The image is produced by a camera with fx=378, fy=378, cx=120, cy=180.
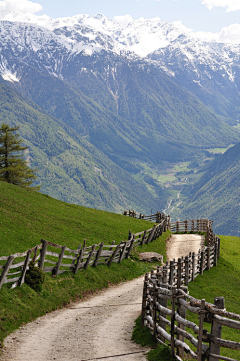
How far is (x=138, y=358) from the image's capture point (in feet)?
46.1

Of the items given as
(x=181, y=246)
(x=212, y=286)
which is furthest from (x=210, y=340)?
(x=181, y=246)

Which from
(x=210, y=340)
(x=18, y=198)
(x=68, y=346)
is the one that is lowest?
(x=68, y=346)

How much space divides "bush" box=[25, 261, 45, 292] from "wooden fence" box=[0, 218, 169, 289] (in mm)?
457

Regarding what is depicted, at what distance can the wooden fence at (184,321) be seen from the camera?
434 inches

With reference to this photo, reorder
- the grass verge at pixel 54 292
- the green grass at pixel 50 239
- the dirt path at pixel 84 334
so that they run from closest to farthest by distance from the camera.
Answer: the dirt path at pixel 84 334 → the grass verge at pixel 54 292 → the green grass at pixel 50 239

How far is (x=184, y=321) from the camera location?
12.9m

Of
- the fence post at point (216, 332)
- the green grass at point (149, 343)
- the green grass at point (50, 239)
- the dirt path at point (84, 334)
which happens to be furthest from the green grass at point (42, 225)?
the fence post at point (216, 332)

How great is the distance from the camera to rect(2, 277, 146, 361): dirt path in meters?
14.9

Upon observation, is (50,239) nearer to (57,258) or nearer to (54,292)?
(57,258)

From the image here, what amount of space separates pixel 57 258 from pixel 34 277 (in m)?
7.53

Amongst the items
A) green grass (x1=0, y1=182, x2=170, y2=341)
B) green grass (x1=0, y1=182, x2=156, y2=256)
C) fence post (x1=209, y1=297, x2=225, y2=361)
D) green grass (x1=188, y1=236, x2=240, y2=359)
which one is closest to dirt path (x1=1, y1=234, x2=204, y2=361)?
green grass (x1=0, y1=182, x2=170, y2=341)

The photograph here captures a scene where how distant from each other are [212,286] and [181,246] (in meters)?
19.8

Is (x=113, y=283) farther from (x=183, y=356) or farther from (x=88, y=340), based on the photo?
(x=183, y=356)

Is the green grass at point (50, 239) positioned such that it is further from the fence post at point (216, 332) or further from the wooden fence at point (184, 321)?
the fence post at point (216, 332)
